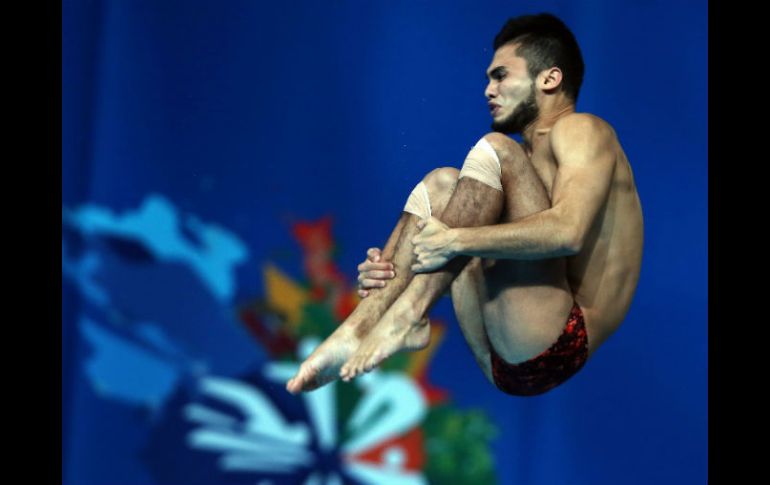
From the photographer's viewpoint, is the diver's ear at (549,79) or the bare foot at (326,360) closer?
the bare foot at (326,360)

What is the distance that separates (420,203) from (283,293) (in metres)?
1.86

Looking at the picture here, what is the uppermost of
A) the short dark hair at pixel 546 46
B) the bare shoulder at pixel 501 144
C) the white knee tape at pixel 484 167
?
the short dark hair at pixel 546 46

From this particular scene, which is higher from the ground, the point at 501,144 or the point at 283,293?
the point at 283,293

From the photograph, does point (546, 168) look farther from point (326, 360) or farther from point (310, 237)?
point (310, 237)

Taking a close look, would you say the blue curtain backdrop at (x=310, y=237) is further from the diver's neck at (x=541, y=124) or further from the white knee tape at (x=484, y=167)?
the white knee tape at (x=484, y=167)

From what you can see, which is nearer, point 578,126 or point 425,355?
point 578,126

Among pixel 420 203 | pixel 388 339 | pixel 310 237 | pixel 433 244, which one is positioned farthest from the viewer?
pixel 310 237

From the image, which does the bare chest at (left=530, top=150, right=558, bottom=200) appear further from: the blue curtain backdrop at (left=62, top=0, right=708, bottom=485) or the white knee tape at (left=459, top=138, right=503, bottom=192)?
the blue curtain backdrop at (left=62, top=0, right=708, bottom=485)

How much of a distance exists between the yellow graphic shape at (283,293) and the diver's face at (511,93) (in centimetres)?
189

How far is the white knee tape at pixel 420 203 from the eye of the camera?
2.69m

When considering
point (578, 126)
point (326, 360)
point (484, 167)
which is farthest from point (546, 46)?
point (326, 360)

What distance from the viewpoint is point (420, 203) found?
2.71 m

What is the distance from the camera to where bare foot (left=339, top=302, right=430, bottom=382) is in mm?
2543

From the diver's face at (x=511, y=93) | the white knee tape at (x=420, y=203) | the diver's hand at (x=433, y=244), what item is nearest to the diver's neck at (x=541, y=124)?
the diver's face at (x=511, y=93)
